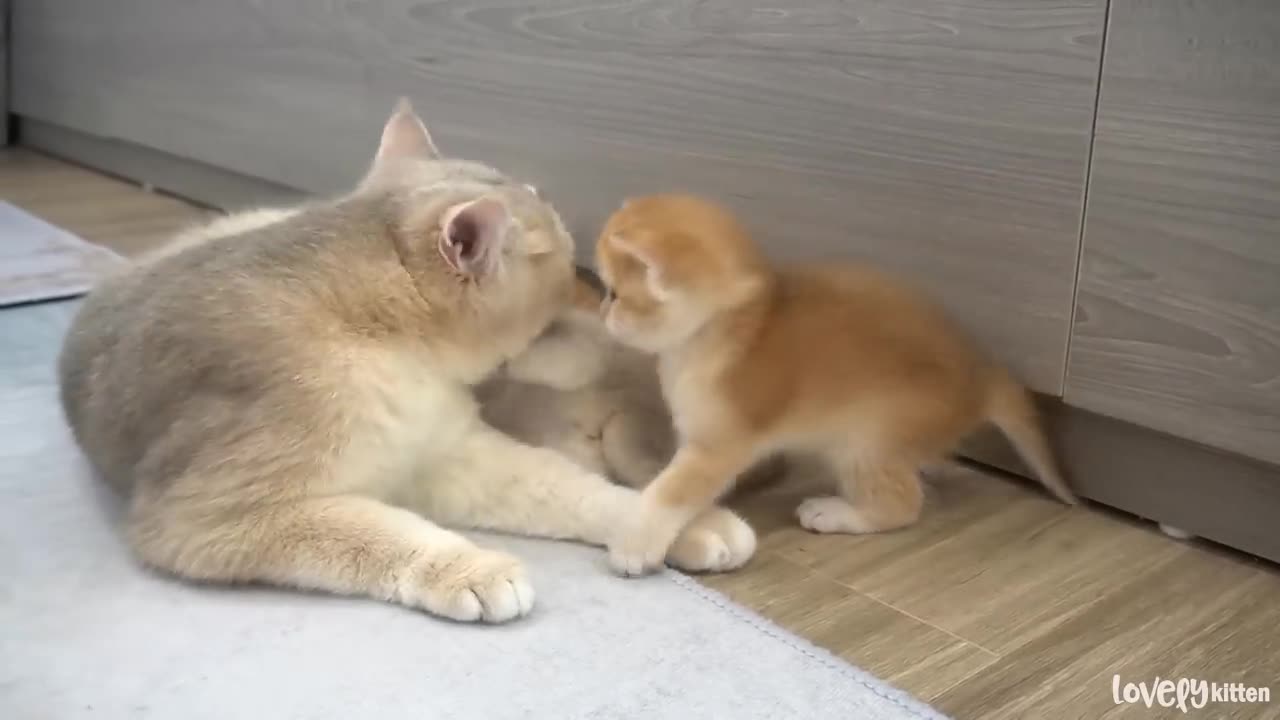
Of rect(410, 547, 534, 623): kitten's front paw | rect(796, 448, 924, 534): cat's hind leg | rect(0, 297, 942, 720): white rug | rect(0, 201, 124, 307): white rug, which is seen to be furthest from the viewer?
rect(0, 201, 124, 307): white rug

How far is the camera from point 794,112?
1.41 meters

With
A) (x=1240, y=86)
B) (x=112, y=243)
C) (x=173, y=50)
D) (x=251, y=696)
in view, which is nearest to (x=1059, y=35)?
(x=1240, y=86)

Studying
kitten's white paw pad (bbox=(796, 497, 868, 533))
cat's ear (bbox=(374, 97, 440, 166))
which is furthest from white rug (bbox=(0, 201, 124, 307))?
kitten's white paw pad (bbox=(796, 497, 868, 533))

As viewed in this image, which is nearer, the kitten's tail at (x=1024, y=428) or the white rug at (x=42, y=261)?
the kitten's tail at (x=1024, y=428)

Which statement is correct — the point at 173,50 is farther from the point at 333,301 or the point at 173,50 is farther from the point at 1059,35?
the point at 1059,35

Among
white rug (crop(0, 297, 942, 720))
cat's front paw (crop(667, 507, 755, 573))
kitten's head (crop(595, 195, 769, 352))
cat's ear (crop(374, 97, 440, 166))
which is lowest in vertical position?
white rug (crop(0, 297, 942, 720))

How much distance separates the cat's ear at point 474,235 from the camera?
3.72 ft

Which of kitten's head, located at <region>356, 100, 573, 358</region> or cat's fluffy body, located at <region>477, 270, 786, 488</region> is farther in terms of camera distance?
cat's fluffy body, located at <region>477, 270, 786, 488</region>

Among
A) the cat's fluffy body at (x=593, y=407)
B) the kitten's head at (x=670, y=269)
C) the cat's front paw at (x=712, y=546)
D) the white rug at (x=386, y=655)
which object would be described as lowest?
the white rug at (x=386, y=655)

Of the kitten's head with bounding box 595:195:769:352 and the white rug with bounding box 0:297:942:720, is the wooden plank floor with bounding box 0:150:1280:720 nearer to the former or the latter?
the white rug with bounding box 0:297:942:720

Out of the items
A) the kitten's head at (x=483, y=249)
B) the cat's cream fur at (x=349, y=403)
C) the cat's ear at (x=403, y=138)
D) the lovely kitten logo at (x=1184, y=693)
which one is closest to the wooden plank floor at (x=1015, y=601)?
the lovely kitten logo at (x=1184, y=693)

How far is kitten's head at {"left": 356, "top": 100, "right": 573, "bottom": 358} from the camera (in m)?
1.15

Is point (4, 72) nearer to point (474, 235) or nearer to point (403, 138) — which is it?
point (403, 138)

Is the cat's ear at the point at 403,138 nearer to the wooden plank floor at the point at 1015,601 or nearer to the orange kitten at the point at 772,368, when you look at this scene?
the orange kitten at the point at 772,368
